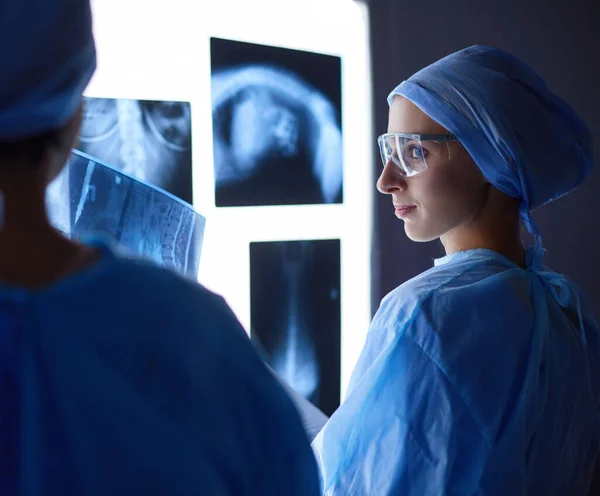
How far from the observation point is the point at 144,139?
1157 millimetres

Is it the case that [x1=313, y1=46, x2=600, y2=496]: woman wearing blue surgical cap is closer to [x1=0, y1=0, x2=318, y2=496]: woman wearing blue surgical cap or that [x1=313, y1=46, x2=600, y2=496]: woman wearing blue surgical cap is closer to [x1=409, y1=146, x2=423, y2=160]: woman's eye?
[x1=409, y1=146, x2=423, y2=160]: woman's eye

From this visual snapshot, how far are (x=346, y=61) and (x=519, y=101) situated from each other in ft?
2.14

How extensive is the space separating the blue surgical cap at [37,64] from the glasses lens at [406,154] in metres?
0.68

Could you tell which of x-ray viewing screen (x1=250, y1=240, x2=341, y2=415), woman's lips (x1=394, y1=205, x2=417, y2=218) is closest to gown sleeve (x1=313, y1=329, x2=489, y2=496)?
woman's lips (x1=394, y1=205, x2=417, y2=218)

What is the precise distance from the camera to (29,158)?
1.55ft

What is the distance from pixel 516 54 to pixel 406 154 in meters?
1.09

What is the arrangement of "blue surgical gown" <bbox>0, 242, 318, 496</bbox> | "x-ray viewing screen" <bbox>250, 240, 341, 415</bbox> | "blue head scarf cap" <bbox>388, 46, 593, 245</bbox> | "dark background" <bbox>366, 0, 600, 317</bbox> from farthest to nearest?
"dark background" <bbox>366, 0, 600, 317</bbox> < "x-ray viewing screen" <bbox>250, 240, 341, 415</bbox> < "blue head scarf cap" <bbox>388, 46, 593, 245</bbox> < "blue surgical gown" <bbox>0, 242, 318, 496</bbox>

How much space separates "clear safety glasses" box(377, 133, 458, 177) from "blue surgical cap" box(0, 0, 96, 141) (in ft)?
2.22

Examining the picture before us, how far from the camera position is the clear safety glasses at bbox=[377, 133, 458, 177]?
1.02 metres

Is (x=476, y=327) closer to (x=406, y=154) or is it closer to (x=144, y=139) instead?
(x=406, y=154)

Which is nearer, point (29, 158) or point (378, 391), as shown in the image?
point (29, 158)

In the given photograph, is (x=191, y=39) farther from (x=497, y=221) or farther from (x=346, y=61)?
(x=497, y=221)

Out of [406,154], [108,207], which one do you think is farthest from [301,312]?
[108,207]

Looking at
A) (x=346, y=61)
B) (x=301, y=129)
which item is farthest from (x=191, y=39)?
(x=346, y=61)
